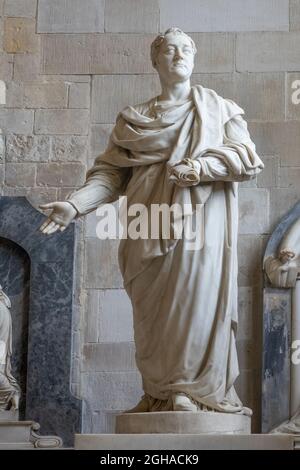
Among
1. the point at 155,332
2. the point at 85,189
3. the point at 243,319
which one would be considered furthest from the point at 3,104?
the point at 155,332

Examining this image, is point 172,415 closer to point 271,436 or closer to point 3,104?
point 271,436

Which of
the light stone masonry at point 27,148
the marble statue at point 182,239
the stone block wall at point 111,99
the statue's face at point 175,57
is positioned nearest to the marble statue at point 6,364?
the stone block wall at point 111,99

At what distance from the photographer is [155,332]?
5402mm

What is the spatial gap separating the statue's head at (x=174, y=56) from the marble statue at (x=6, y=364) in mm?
2485

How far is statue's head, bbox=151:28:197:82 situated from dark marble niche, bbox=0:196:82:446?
2.39m

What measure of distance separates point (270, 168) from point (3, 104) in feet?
5.63

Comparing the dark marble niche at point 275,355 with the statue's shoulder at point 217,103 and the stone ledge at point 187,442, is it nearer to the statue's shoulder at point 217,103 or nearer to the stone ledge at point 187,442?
the statue's shoulder at point 217,103

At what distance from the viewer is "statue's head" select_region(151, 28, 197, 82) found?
5.68 m

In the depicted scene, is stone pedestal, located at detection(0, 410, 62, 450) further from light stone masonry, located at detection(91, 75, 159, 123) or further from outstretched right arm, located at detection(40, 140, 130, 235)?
light stone masonry, located at detection(91, 75, 159, 123)

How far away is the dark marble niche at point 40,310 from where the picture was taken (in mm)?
7590

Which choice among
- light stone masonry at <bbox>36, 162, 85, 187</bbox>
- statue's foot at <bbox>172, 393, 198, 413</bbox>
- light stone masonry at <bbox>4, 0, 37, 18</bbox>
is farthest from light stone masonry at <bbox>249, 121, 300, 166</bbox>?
statue's foot at <bbox>172, 393, 198, 413</bbox>

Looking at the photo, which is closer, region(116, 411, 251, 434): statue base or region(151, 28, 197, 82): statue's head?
region(116, 411, 251, 434): statue base

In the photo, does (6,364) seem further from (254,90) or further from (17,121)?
(254,90)

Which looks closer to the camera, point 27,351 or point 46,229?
point 46,229
